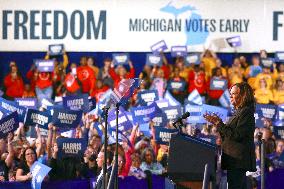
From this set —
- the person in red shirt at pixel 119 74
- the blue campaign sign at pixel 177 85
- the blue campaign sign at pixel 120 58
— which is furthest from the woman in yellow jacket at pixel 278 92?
the blue campaign sign at pixel 120 58

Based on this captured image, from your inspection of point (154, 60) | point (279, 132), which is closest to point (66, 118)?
point (279, 132)

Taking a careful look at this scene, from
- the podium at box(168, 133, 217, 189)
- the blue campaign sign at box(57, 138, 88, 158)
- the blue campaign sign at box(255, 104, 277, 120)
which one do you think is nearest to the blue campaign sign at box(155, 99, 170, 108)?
the blue campaign sign at box(255, 104, 277, 120)

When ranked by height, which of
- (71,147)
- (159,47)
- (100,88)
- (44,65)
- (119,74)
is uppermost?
(159,47)

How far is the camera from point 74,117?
51.1 feet

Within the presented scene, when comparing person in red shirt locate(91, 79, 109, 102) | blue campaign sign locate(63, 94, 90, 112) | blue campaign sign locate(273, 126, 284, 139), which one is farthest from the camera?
person in red shirt locate(91, 79, 109, 102)

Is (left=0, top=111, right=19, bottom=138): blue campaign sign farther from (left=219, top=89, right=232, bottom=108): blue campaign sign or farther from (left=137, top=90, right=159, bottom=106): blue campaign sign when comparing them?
(left=219, top=89, right=232, bottom=108): blue campaign sign

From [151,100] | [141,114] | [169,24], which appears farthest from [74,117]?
[169,24]

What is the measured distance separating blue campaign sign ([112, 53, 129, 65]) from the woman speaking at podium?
582 inches

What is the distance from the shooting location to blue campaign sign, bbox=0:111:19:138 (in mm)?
13891

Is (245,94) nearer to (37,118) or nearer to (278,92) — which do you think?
(37,118)

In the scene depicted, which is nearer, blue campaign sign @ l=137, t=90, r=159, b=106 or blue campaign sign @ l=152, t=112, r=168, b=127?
blue campaign sign @ l=152, t=112, r=168, b=127

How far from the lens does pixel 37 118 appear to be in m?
15.3

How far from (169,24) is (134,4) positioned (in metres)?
0.98

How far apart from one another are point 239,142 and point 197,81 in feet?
46.1
